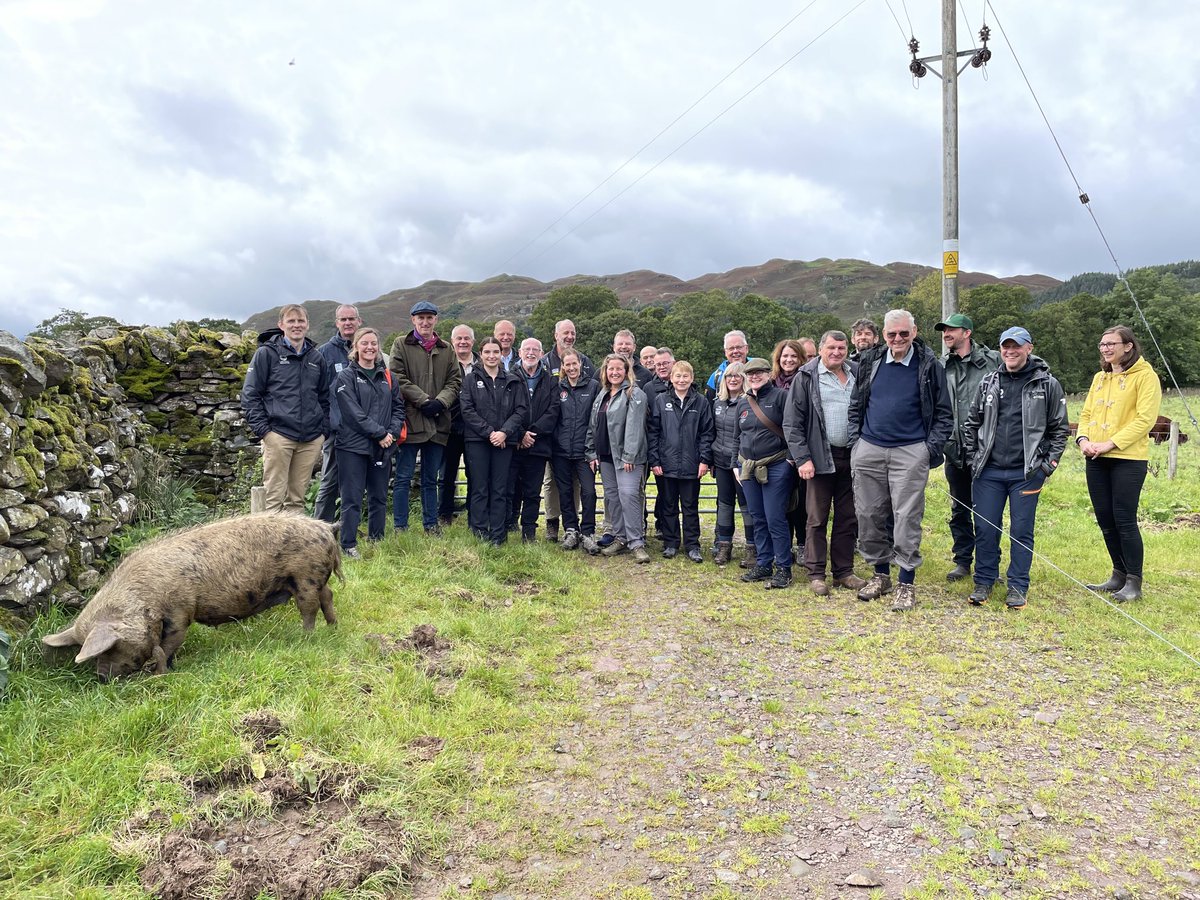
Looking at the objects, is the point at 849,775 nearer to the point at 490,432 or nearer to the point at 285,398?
the point at 490,432

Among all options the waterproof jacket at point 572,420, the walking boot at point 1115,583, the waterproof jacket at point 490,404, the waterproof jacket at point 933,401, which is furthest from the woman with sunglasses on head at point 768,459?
the walking boot at point 1115,583

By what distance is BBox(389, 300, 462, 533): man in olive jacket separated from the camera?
342 inches

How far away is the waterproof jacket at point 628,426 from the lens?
8.61m

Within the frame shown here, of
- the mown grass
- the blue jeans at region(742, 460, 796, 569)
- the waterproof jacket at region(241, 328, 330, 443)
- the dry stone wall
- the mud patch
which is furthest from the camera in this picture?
the blue jeans at region(742, 460, 796, 569)

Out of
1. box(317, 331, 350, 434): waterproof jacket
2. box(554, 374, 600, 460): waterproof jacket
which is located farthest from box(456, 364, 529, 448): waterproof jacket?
box(317, 331, 350, 434): waterproof jacket

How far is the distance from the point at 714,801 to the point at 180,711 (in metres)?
3.10

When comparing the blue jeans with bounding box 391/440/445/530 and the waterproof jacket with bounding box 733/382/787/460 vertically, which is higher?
the waterproof jacket with bounding box 733/382/787/460

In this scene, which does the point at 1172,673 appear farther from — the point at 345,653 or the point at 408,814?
the point at 345,653

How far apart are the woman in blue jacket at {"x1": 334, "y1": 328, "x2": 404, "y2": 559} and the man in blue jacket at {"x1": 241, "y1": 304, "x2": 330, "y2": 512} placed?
28 cm

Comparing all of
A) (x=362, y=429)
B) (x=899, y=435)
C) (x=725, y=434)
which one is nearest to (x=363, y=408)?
(x=362, y=429)

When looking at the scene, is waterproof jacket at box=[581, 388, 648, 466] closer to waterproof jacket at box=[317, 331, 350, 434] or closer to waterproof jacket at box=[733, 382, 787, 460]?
waterproof jacket at box=[733, 382, 787, 460]

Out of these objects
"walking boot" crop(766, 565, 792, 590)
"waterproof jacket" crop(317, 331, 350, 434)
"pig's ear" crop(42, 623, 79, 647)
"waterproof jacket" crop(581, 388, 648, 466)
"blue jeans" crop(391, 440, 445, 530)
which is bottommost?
"walking boot" crop(766, 565, 792, 590)

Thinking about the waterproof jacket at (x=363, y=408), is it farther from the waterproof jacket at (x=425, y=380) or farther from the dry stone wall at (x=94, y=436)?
the dry stone wall at (x=94, y=436)

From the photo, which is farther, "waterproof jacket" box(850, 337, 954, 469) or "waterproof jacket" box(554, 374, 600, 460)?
"waterproof jacket" box(554, 374, 600, 460)
